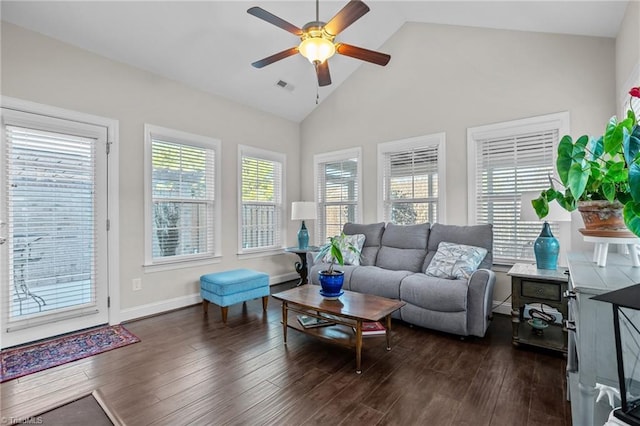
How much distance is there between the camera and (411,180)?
4492 mm

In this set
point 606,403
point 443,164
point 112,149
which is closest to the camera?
point 606,403

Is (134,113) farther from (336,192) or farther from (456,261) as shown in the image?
(456,261)

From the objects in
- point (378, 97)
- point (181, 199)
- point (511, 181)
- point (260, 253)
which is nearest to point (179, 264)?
point (181, 199)

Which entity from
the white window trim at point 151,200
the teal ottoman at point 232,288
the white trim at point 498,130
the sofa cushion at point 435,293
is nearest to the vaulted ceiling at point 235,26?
the white window trim at point 151,200

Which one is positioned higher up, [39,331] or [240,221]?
[240,221]

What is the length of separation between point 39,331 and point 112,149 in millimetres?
1944

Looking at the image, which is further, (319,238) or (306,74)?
(319,238)

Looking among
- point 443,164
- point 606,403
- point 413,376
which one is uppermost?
point 443,164

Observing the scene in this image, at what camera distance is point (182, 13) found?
126 inches

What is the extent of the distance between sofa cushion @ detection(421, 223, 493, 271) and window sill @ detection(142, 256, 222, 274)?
283 cm

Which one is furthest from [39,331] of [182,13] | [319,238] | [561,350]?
[561,350]

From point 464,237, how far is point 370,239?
124 centimetres

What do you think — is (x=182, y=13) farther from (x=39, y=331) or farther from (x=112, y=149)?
(x=39, y=331)

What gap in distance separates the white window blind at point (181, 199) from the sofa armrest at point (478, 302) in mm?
3314
